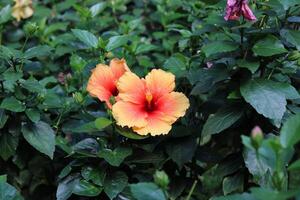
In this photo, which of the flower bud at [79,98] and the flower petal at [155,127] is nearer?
the flower petal at [155,127]

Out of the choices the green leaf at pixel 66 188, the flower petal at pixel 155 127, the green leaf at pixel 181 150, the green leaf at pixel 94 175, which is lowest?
the green leaf at pixel 66 188

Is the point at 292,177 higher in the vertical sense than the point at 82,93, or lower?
lower

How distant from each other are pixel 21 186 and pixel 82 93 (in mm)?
476

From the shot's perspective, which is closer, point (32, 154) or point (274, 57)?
point (274, 57)

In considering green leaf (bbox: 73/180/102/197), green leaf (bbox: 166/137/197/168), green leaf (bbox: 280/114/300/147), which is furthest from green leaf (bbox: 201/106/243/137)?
green leaf (bbox: 280/114/300/147)

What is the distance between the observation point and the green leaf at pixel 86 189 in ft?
5.20

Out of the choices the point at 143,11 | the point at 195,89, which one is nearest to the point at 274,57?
the point at 195,89

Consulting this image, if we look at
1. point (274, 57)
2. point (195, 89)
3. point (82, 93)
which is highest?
point (274, 57)

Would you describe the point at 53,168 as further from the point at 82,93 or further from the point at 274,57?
the point at 274,57

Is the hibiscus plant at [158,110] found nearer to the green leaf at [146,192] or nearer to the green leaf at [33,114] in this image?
the green leaf at [33,114]

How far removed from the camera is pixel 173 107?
1647mm

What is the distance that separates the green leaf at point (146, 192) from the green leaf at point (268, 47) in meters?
0.55

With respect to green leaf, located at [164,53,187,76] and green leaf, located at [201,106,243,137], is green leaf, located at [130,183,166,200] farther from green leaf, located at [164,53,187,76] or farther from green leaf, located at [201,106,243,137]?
green leaf, located at [164,53,187,76]

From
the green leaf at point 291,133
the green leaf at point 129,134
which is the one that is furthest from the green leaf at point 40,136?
the green leaf at point 291,133
